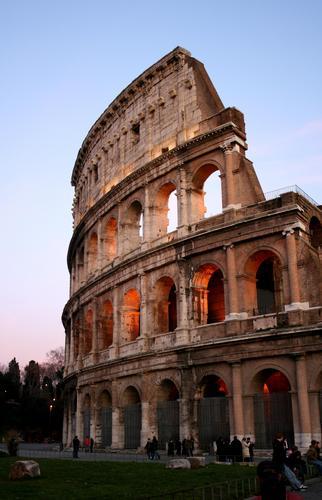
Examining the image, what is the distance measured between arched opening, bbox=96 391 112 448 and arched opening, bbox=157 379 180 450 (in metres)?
4.21

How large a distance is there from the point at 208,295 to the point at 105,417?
8.29 m

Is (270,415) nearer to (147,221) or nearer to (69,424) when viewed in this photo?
(147,221)

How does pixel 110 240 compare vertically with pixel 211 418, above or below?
above

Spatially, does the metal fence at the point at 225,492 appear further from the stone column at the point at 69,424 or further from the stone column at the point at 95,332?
the stone column at the point at 69,424

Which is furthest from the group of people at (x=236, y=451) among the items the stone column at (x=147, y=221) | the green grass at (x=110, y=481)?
the stone column at (x=147, y=221)

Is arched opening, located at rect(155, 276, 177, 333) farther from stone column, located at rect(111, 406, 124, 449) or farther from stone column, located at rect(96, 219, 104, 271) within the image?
stone column, located at rect(96, 219, 104, 271)

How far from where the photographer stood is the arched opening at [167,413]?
25.0m

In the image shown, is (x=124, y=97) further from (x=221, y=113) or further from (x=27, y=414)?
(x=27, y=414)

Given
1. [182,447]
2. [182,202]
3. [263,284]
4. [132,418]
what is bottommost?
[182,447]

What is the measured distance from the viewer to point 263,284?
2677 cm

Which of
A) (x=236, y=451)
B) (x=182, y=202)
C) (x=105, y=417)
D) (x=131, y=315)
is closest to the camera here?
(x=236, y=451)

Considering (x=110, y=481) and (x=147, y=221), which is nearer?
(x=110, y=481)

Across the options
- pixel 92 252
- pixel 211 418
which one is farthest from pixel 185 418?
pixel 92 252

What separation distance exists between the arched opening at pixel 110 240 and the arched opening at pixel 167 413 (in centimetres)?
976
